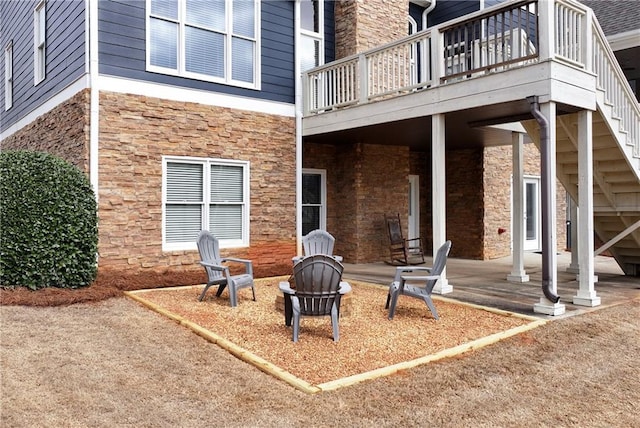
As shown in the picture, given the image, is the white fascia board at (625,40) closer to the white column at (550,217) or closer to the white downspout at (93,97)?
the white column at (550,217)

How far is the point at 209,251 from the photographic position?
7348 mm

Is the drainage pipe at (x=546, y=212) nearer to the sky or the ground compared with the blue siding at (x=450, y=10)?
nearer to the ground

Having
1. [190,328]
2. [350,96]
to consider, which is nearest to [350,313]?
[190,328]

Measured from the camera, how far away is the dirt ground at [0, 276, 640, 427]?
3.48m

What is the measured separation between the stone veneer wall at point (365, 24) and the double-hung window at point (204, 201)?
4516 millimetres

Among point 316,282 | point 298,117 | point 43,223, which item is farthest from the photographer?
point 298,117

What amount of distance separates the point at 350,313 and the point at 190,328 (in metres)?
2.03

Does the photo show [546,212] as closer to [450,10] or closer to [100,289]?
[100,289]

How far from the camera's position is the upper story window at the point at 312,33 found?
1190 cm

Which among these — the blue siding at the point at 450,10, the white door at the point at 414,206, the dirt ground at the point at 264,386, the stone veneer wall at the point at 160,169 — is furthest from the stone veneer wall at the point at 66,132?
the blue siding at the point at 450,10

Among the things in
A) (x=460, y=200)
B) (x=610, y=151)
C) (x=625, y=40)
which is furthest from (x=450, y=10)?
(x=610, y=151)

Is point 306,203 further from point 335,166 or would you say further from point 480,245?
point 480,245

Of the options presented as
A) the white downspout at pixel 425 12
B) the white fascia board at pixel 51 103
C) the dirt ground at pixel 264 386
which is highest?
the white downspout at pixel 425 12

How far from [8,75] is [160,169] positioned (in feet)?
22.2
